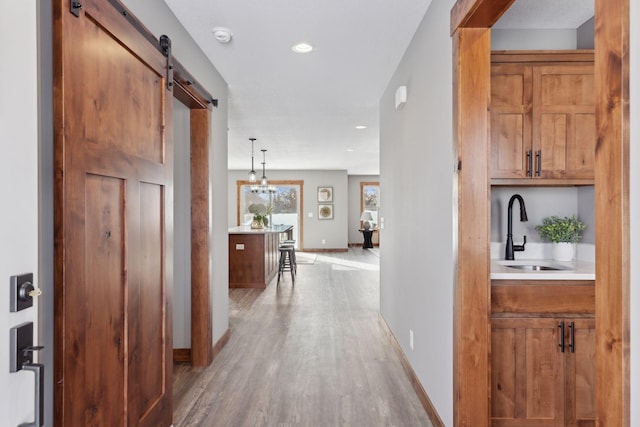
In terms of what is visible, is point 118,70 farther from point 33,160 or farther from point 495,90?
point 495,90

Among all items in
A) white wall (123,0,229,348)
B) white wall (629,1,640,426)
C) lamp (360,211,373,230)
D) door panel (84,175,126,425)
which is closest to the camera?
white wall (629,1,640,426)

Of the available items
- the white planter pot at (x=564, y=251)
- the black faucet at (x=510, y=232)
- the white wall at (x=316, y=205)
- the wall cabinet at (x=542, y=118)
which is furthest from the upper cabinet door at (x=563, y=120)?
the white wall at (x=316, y=205)

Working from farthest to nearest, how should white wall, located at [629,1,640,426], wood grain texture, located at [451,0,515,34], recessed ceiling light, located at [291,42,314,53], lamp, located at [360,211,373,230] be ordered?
lamp, located at [360,211,373,230] < recessed ceiling light, located at [291,42,314,53] < wood grain texture, located at [451,0,515,34] < white wall, located at [629,1,640,426]

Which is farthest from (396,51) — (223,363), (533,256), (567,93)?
(223,363)

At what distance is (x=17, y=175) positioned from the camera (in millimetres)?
1100

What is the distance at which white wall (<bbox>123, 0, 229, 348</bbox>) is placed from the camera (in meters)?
2.67

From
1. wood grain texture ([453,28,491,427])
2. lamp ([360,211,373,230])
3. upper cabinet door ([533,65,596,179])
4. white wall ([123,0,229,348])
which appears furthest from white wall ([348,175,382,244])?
wood grain texture ([453,28,491,427])

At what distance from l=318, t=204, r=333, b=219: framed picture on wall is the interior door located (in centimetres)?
988

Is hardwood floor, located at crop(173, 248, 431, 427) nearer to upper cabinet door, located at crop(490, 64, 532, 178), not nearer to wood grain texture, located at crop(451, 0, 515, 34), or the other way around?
upper cabinet door, located at crop(490, 64, 532, 178)

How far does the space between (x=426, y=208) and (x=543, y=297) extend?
0.81m

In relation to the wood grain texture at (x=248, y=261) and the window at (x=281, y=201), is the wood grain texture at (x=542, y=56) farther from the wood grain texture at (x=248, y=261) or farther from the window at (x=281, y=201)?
the window at (x=281, y=201)

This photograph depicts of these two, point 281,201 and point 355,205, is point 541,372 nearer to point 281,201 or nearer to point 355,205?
point 281,201

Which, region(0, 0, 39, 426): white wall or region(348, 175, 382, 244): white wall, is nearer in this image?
region(0, 0, 39, 426): white wall

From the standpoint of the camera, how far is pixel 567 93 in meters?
2.36
